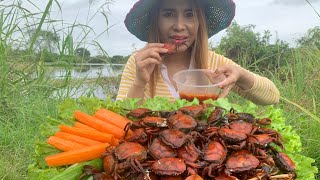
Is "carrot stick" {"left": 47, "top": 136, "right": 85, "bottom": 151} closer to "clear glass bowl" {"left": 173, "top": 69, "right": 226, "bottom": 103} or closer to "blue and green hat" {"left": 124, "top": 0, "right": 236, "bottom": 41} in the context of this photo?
"clear glass bowl" {"left": 173, "top": 69, "right": 226, "bottom": 103}

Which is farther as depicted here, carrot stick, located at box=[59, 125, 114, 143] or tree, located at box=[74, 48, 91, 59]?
tree, located at box=[74, 48, 91, 59]

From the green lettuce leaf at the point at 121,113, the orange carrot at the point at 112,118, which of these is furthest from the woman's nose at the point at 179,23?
the orange carrot at the point at 112,118

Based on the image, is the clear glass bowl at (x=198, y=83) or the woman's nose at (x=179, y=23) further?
the woman's nose at (x=179, y=23)

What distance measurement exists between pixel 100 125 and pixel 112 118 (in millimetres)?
59

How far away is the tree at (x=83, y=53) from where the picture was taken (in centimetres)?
534

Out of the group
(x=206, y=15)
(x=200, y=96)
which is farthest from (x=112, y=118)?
(x=206, y=15)

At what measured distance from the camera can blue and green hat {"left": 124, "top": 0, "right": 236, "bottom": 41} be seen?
10.8 ft

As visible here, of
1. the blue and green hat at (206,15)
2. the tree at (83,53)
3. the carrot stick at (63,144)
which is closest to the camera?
the carrot stick at (63,144)

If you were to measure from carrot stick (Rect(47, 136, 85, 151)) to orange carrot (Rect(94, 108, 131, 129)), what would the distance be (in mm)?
164

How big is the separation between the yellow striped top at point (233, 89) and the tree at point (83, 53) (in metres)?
2.09

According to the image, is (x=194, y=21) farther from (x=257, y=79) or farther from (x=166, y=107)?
(x=166, y=107)

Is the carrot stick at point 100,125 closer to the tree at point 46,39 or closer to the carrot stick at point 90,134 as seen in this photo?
the carrot stick at point 90,134

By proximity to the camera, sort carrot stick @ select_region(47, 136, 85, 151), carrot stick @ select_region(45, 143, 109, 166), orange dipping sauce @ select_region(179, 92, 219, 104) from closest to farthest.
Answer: carrot stick @ select_region(45, 143, 109, 166), carrot stick @ select_region(47, 136, 85, 151), orange dipping sauce @ select_region(179, 92, 219, 104)

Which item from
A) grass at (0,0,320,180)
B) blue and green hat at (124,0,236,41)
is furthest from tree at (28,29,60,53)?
blue and green hat at (124,0,236,41)
